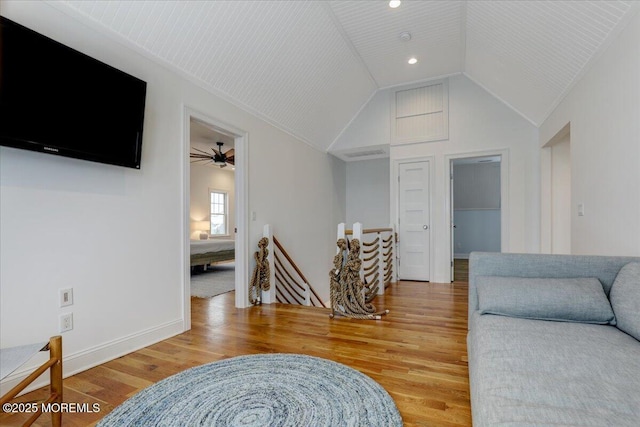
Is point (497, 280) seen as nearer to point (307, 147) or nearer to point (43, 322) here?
point (43, 322)

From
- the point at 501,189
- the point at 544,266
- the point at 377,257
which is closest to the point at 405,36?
the point at 501,189

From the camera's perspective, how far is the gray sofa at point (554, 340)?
0.89 metres

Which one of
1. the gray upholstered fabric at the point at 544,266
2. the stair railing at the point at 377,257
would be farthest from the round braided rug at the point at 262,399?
the stair railing at the point at 377,257

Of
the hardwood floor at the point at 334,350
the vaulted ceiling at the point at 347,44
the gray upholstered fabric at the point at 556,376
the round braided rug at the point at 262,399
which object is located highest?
the vaulted ceiling at the point at 347,44

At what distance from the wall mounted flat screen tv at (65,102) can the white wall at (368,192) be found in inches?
202

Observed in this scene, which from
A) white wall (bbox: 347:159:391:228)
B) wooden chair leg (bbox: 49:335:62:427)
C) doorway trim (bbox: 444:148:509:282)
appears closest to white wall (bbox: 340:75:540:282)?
doorway trim (bbox: 444:148:509:282)

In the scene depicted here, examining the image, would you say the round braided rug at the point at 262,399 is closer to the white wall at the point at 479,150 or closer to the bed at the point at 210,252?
the white wall at the point at 479,150

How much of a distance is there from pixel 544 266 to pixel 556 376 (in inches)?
41.9

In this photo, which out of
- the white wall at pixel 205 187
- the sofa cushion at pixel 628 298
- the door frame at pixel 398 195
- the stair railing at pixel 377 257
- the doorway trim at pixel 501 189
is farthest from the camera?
the white wall at pixel 205 187

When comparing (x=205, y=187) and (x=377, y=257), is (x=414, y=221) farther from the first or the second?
(x=205, y=187)

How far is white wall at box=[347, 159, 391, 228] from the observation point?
6805 mm

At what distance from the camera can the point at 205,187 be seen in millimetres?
8117

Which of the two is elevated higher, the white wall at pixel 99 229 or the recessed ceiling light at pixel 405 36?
the recessed ceiling light at pixel 405 36

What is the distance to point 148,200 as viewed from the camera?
8.29 ft
